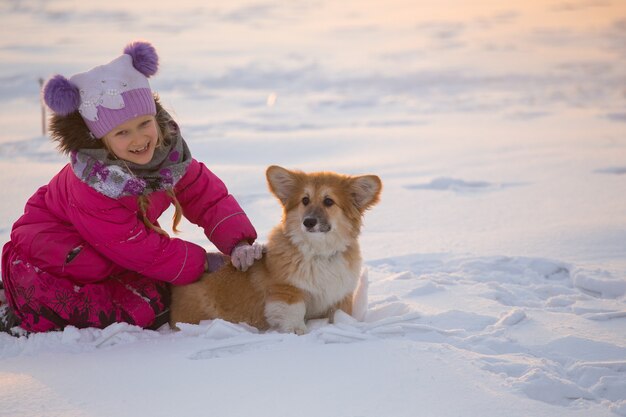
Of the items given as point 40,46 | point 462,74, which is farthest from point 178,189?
point 40,46

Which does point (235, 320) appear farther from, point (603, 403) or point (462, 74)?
point (462, 74)

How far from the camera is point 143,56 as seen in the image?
2.92 metres

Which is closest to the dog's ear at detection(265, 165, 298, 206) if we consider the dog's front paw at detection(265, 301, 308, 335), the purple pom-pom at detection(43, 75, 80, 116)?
the dog's front paw at detection(265, 301, 308, 335)

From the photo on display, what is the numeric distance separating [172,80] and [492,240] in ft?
32.6

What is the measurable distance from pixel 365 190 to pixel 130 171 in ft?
3.78

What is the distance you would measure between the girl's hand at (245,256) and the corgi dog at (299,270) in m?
0.05

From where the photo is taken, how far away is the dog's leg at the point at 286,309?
2.92m

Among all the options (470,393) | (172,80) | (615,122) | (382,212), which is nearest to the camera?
(470,393)

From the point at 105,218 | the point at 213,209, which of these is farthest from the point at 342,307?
the point at 105,218

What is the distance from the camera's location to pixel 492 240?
4.47 m

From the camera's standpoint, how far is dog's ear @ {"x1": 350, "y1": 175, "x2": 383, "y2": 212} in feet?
10.2

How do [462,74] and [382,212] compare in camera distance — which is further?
[462,74]

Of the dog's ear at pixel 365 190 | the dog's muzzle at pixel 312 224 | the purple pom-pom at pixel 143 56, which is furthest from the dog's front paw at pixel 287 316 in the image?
the purple pom-pom at pixel 143 56

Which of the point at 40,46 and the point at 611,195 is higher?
the point at 40,46
